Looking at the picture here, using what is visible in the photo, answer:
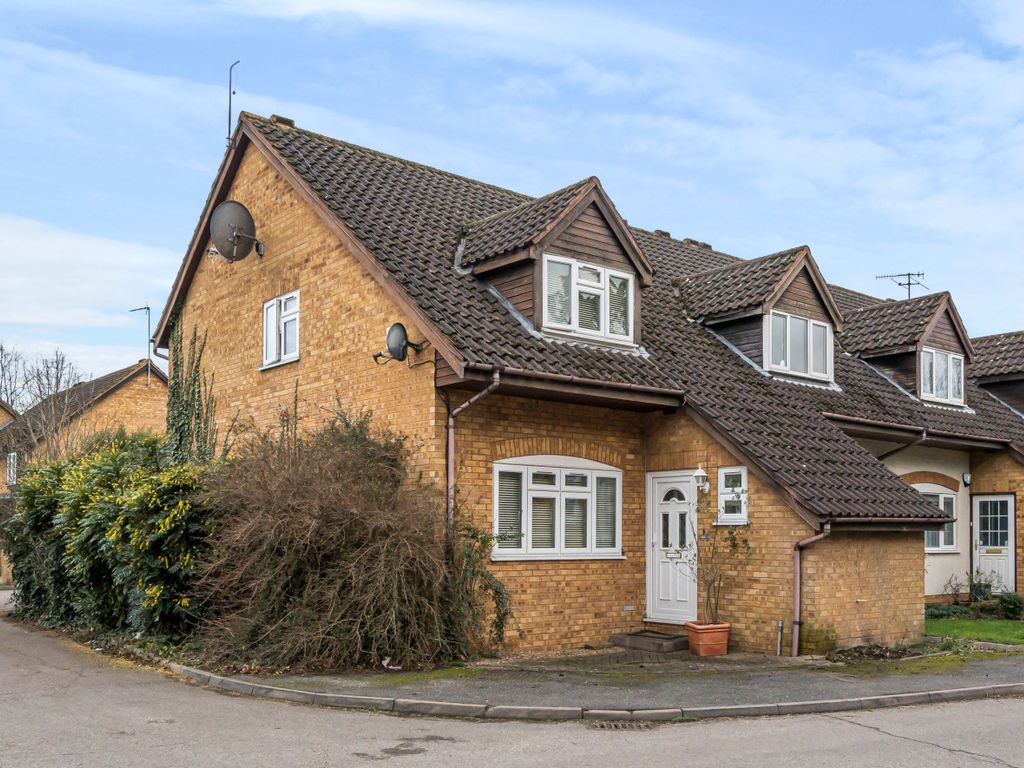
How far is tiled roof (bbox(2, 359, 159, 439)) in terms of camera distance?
130 ft

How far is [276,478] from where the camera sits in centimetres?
1337

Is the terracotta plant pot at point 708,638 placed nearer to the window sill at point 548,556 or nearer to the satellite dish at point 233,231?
the window sill at point 548,556

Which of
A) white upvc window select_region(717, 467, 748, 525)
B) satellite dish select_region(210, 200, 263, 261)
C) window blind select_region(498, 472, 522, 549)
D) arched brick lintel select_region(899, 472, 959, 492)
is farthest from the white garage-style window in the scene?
arched brick lintel select_region(899, 472, 959, 492)

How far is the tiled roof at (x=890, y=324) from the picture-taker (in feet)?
74.9

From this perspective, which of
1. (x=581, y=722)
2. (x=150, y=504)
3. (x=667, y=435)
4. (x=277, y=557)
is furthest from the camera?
(x=667, y=435)

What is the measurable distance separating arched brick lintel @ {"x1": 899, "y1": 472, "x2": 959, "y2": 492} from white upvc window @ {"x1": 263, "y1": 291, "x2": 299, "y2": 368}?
12.2 metres

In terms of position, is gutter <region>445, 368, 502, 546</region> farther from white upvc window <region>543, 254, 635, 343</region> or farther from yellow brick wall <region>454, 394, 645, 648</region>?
white upvc window <region>543, 254, 635, 343</region>

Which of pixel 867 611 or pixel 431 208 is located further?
pixel 431 208

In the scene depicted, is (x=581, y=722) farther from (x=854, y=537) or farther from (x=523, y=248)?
(x=523, y=248)

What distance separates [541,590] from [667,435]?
328 centimetres

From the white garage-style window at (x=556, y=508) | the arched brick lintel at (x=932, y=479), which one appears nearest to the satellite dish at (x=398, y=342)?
the white garage-style window at (x=556, y=508)

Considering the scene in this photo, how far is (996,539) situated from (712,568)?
399 inches

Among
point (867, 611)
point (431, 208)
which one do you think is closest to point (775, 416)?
point (867, 611)

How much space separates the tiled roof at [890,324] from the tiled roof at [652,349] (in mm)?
999
